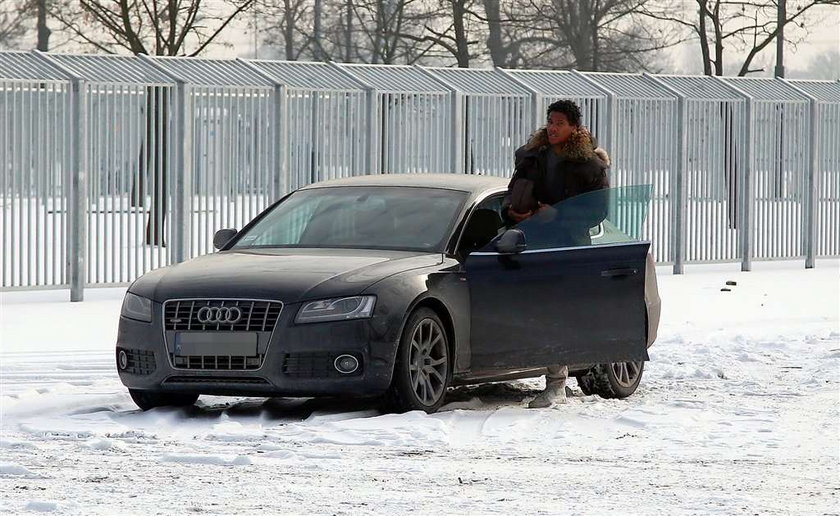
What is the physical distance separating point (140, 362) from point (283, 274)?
2.91ft

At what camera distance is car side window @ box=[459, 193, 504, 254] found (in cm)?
975

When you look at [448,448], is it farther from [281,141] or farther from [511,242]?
[281,141]

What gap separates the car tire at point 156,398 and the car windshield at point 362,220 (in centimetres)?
110

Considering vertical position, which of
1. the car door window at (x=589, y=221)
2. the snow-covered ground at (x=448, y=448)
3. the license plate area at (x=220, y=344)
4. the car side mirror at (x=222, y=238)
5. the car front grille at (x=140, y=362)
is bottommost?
the snow-covered ground at (x=448, y=448)

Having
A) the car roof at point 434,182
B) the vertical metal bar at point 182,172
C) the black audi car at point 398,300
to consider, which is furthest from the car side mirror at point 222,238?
the vertical metal bar at point 182,172

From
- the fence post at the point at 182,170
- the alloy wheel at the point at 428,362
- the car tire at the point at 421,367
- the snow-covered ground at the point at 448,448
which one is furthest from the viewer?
the fence post at the point at 182,170

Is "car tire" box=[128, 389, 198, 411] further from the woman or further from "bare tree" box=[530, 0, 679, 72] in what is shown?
"bare tree" box=[530, 0, 679, 72]

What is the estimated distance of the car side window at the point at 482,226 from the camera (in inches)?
384

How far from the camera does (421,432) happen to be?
8.37 meters

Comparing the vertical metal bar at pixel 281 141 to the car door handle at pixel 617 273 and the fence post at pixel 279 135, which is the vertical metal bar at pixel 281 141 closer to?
the fence post at pixel 279 135

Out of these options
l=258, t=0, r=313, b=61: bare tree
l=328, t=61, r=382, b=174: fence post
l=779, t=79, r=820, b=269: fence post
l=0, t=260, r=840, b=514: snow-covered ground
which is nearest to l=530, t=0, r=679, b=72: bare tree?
l=258, t=0, r=313, b=61: bare tree

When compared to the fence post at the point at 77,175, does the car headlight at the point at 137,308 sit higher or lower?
lower

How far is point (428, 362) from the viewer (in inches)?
360

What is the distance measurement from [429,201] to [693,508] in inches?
153
